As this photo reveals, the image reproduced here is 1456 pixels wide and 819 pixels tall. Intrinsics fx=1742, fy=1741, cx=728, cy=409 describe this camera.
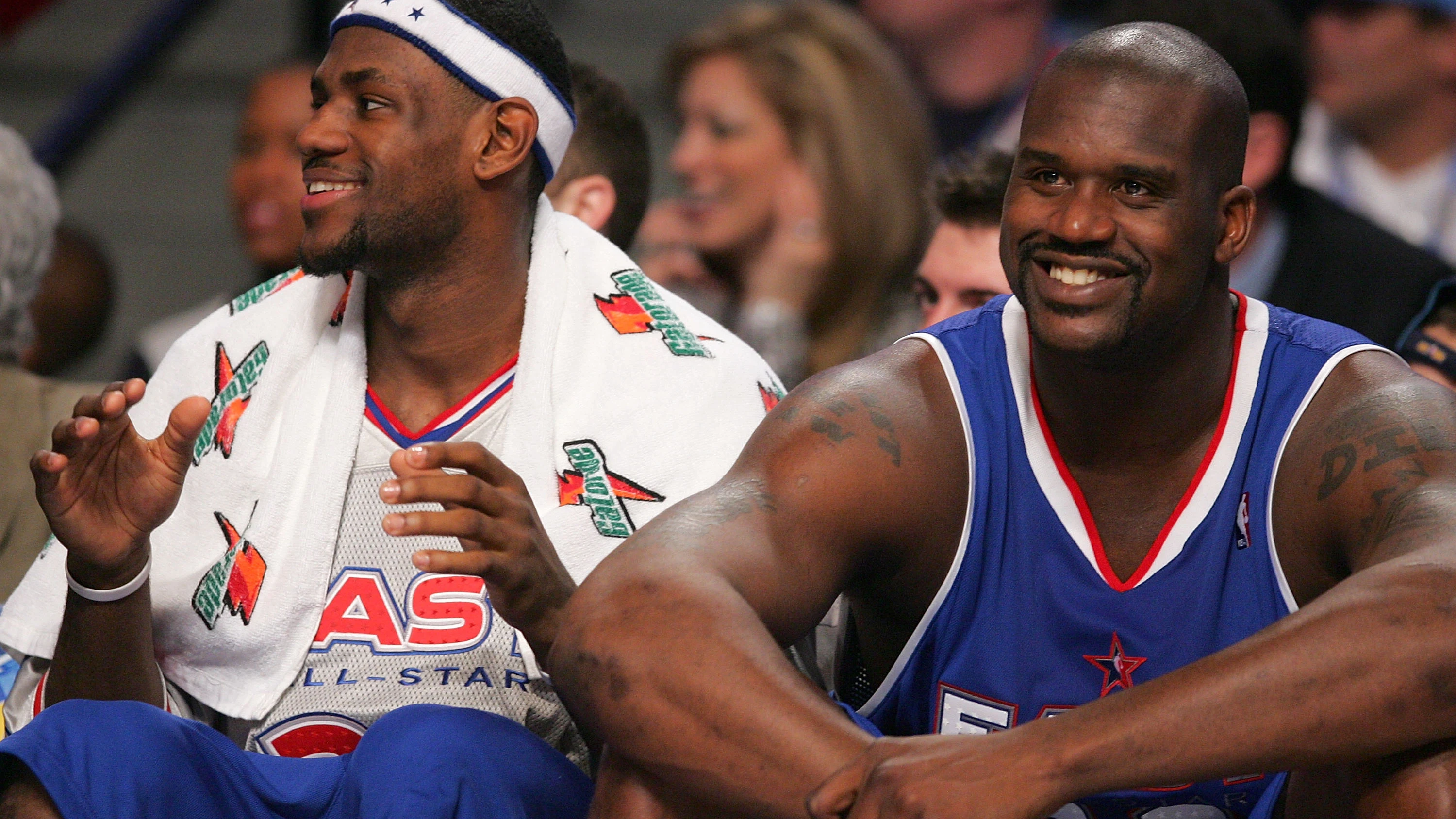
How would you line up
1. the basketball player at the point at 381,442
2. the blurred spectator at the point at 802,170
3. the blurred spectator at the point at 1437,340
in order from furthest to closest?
1. the blurred spectator at the point at 802,170
2. the blurred spectator at the point at 1437,340
3. the basketball player at the point at 381,442

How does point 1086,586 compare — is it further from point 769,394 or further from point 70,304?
point 70,304

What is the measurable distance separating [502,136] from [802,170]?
2013 millimetres

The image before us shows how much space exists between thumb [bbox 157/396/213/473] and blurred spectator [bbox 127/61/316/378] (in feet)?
6.89

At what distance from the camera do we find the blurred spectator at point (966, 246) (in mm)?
3121

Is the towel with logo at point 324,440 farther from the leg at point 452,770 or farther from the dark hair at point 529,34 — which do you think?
the leg at point 452,770

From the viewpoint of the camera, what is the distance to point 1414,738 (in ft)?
5.93

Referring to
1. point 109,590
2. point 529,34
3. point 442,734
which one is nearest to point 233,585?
point 109,590

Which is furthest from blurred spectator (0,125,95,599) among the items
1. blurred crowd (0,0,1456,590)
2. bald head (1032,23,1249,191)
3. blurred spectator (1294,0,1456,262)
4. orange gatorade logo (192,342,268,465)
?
blurred spectator (1294,0,1456,262)

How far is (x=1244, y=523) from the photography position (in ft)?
7.23

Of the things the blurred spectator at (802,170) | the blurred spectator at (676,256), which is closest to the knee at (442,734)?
the blurred spectator at (802,170)

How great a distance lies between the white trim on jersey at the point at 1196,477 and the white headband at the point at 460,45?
0.90m

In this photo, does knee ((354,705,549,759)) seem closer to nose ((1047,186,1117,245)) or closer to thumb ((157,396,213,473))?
thumb ((157,396,213,473))

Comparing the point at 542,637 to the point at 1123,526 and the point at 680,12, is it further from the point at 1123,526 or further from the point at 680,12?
the point at 680,12

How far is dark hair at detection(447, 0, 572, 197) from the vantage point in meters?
2.68
